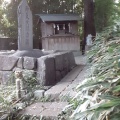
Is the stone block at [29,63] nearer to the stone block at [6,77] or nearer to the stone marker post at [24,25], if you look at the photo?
the stone block at [6,77]

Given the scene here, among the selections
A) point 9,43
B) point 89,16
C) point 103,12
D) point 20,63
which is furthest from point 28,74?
point 103,12

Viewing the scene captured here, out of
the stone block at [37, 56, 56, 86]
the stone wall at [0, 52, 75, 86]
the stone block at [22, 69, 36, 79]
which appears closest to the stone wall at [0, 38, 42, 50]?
the stone wall at [0, 52, 75, 86]

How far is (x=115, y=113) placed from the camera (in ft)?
3.76

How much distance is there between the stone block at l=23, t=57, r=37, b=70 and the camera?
4562mm

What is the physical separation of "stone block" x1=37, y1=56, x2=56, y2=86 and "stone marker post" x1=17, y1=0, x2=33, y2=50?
1815mm

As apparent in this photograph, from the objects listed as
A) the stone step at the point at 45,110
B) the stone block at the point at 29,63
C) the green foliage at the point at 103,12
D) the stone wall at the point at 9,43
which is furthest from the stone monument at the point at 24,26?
the green foliage at the point at 103,12

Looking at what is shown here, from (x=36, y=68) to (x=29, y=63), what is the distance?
184mm

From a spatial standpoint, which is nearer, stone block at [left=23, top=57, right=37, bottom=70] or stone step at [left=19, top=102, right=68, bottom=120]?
stone step at [left=19, top=102, right=68, bottom=120]

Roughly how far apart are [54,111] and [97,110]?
1911 mm

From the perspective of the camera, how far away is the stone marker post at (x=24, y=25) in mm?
6152

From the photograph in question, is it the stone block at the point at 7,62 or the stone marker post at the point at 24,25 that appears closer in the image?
the stone block at the point at 7,62

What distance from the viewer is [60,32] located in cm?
1275

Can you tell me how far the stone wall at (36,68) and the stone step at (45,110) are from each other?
1031 mm

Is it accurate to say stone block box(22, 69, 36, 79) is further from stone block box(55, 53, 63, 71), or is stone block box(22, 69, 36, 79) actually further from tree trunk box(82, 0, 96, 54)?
tree trunk box(82, 0, 96, 54)
